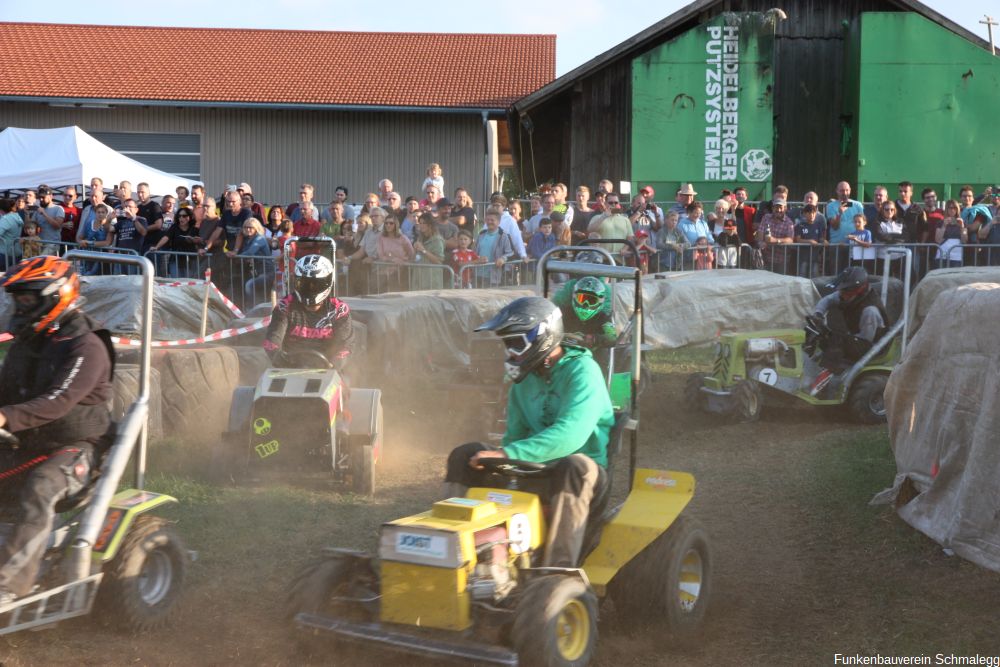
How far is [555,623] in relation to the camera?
15.1ft

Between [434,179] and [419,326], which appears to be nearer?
[419,326]

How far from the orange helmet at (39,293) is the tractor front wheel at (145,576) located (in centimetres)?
109

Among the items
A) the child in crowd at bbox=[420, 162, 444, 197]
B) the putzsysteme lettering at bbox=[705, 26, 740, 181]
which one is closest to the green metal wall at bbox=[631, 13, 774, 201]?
the putzsysteme lettering at bbox=[705, 26, 740, 181]

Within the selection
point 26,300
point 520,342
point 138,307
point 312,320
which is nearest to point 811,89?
point 138,307

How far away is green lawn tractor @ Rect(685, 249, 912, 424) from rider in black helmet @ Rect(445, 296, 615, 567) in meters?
5.67

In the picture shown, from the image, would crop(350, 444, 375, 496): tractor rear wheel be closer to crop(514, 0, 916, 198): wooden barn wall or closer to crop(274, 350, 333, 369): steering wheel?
crop(274, 350, 333, 369): steering wheel

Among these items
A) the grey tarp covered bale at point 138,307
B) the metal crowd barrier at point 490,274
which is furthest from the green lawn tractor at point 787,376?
the grey tarp covered bale at point 138,307

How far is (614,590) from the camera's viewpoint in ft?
17.9

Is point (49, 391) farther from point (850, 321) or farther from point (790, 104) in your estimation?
point (790, 104)

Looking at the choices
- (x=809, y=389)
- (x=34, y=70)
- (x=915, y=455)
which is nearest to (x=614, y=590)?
(x=915, y=455)

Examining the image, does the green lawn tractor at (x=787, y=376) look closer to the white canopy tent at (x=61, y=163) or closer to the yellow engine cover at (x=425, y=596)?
the yellow engine cover at (x=425, y=596)

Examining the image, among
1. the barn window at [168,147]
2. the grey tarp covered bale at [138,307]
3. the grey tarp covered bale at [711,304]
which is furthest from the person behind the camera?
the barn window at [168,147]

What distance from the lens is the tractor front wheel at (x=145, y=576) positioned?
532cm

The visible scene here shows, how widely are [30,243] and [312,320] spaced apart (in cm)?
842
